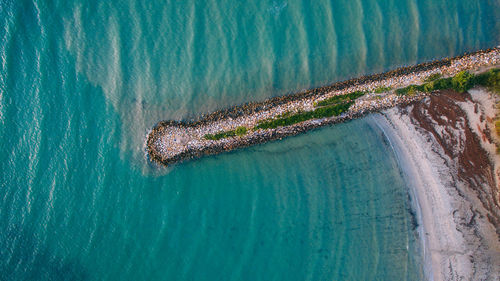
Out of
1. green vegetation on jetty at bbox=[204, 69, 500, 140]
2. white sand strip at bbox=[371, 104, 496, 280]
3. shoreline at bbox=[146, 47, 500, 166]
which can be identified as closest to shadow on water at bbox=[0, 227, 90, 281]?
shoreline at bbox=[146, 47, 500, 166]

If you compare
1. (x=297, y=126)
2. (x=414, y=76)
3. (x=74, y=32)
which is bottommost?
(x=297, y=126)

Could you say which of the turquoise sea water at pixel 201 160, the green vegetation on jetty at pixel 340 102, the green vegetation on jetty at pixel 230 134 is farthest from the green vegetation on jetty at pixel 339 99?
the green vegetation on jetty at pixel 230 134

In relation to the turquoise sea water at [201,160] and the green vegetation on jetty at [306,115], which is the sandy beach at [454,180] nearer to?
the turquoise sea water at [201,160]

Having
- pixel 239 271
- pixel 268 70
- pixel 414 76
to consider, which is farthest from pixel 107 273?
pixel 414 76

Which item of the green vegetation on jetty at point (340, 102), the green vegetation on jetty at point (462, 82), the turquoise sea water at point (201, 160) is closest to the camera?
the green vegetation on jetty at point (462, 82)

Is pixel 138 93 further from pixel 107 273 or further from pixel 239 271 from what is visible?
pixel 239 271

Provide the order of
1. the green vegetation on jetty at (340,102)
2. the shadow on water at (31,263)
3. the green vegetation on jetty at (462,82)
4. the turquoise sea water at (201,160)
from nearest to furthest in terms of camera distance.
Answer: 1. the green vegetation on jetty at (462,82)
2. the green vegetation on jetty at (340,102)
3. the turquoise sea water at (201,160)
4. the shadow on water at (31,263)

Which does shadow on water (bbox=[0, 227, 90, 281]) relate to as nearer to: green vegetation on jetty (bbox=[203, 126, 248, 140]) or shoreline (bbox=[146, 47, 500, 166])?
shoreline (bbox=[146, 47, 500, 166])
